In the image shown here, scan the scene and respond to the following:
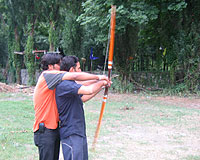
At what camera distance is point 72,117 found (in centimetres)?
320

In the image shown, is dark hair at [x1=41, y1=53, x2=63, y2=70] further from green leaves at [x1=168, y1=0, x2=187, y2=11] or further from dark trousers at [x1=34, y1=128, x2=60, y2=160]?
green leaves at [x1=168, y1=0, x2=187, y2=11]

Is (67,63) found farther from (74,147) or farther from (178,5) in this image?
(178,5)

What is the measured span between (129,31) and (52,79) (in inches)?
602

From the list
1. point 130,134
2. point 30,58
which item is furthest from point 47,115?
point 30,58

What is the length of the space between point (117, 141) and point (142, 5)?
9.57m

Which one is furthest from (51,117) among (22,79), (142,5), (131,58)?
(22,79)

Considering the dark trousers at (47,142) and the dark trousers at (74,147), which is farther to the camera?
the dark trousers at (47,142)

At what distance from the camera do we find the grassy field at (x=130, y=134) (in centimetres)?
552

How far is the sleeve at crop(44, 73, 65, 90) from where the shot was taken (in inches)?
126

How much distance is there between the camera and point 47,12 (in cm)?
2200

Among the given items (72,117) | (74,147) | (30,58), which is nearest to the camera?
(74,147)

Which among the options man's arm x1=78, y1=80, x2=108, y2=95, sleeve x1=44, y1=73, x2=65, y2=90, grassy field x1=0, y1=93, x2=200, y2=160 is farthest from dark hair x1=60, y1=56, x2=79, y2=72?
grassy field x1=0, y1=93, x2=200, y2=160

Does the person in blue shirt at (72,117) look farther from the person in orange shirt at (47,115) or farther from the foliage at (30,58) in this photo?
the foliage at (30,58)

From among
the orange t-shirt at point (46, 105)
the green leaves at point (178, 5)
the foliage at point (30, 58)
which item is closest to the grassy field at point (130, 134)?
the orange t-shirt at point (46, 105)
